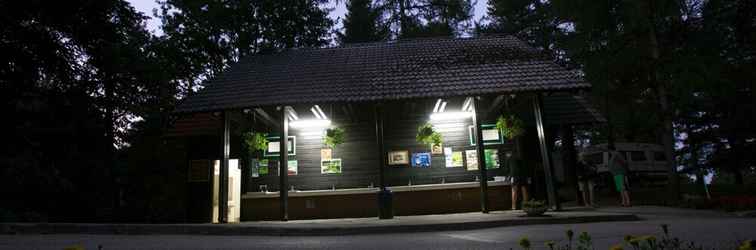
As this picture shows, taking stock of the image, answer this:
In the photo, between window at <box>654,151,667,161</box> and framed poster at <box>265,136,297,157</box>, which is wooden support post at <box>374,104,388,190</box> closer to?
framed poster at <box>265,136,297,157</box>

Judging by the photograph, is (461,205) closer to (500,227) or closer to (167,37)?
(500,227)

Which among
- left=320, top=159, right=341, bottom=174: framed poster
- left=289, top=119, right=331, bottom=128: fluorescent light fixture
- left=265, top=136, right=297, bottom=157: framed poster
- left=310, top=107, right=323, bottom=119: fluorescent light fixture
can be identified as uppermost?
left=310, top=107, right=323, bottom=119: fluorescent light fixture

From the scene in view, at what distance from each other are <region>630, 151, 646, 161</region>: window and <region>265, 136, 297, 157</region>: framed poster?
1679 cm

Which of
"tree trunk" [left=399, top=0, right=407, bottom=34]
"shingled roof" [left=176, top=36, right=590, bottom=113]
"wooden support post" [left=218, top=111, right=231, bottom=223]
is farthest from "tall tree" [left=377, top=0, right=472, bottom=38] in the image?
"wooden support post" [left=218, top=111, right=231, bottom=223]

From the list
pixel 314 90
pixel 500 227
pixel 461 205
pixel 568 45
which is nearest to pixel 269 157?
pixel 314 90

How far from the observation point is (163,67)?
861 inches

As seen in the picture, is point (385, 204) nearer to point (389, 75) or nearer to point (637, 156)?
point (389, 75)

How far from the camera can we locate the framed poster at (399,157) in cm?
1369

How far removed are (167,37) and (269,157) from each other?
1361 cm

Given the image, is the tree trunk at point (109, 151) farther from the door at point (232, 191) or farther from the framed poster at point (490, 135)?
the framed poster at point (490, 135)

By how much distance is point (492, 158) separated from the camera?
13414 mm

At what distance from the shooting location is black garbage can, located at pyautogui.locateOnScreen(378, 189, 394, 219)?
33.9 feet

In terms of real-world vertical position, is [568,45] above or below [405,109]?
above

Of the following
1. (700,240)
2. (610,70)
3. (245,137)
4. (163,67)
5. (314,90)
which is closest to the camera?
(700,240)
